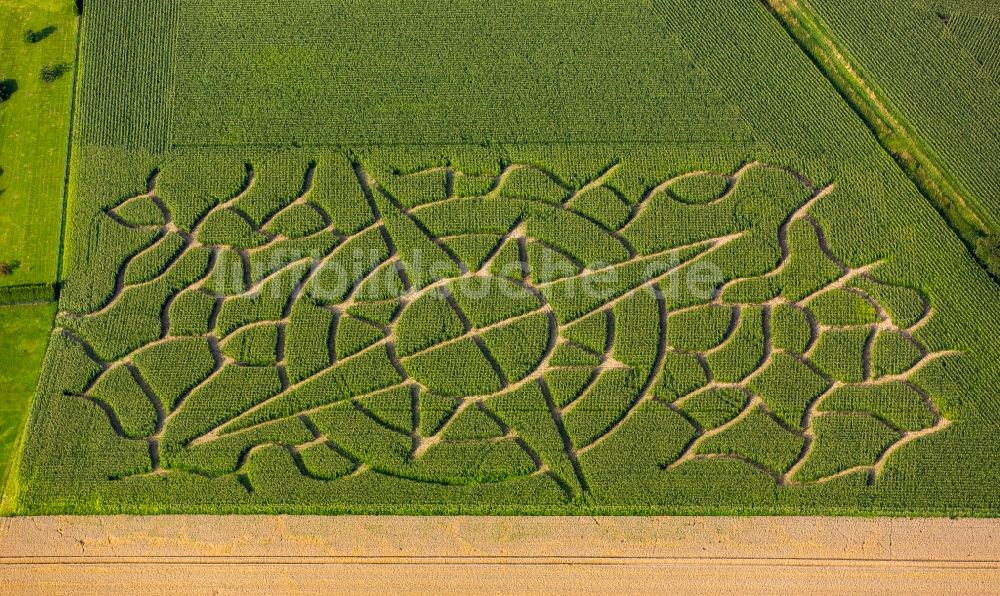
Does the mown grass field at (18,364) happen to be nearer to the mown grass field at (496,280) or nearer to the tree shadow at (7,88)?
the mown grass field at (496,280)

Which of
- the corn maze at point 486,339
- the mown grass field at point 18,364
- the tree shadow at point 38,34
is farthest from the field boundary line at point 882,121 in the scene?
the mown grass field at point 18,364

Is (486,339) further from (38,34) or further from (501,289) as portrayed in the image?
(38,34)

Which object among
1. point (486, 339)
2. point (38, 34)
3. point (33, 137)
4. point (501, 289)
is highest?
point (38, 34)

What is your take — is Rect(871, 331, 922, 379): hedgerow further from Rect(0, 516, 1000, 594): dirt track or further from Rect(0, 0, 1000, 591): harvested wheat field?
Rect(0, 516, 1000, 594): dirt track

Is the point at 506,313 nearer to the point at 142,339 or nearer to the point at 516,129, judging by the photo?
the point at 516,129

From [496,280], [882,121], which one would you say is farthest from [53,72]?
[882,121]

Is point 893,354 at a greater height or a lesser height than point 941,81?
lesser
